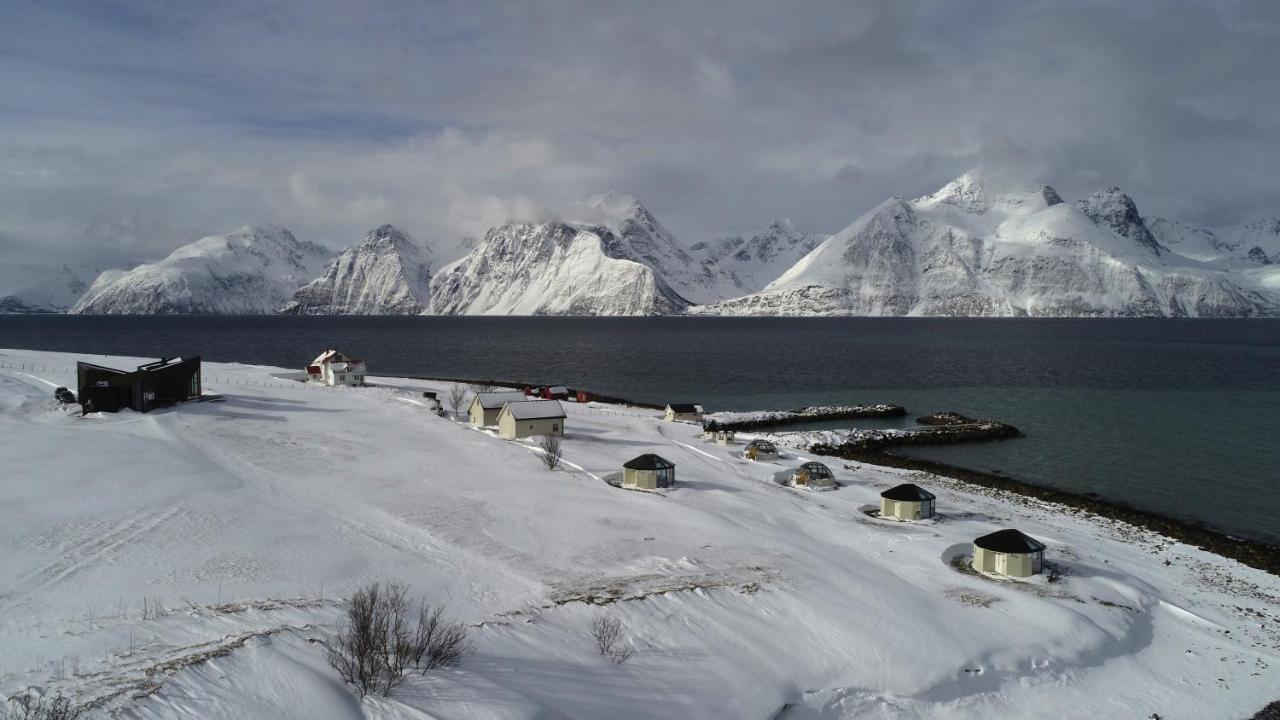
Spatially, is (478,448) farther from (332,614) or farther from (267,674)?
(267,674)

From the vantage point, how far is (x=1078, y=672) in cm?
2247

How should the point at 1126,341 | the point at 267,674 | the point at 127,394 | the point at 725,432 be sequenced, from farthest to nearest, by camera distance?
the point at 1126,341 < the point at 725,432 < the point at 127,394 < the point at 267,674

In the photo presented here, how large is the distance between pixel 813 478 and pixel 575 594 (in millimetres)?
23329

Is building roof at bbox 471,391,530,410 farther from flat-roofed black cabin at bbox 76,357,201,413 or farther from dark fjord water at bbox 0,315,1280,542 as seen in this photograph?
dark fjord water at bbox 0,315,1280,542

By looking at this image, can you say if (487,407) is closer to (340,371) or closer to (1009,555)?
(340,371)

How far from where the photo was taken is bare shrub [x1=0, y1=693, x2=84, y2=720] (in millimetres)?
12477

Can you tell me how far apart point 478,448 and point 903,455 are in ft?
109

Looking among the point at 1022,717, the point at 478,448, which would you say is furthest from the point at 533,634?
the point at 478,448

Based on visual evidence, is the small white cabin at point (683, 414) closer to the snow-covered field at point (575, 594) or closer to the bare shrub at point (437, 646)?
the snow-covered field at point (575, 594)

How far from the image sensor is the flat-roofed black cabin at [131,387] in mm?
49219

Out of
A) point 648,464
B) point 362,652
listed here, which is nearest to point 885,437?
point 648,464

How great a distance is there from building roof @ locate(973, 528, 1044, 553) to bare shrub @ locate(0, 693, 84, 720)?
30297 mm

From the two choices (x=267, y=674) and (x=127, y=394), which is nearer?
(x=267, y=674)

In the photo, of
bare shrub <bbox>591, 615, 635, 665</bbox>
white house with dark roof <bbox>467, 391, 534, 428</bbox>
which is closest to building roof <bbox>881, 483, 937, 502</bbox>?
bare shrub <bbox>591, 615, 635, 665</bbox>
